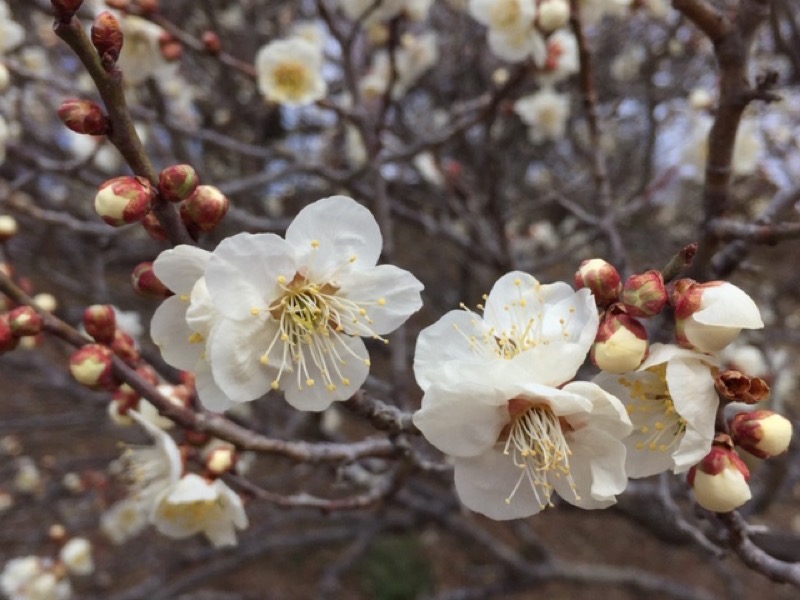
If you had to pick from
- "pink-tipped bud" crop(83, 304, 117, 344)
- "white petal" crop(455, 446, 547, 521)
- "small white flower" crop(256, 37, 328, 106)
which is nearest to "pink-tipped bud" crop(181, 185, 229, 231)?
"pink-tipped bud" crop(83, 304, 117, 344)

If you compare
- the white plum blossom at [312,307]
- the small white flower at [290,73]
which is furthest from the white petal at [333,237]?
the small white flower at [290,73]

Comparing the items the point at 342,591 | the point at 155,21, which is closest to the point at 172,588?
the point at 342,591

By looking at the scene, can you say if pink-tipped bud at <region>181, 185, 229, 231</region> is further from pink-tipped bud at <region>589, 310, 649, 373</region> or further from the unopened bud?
the unopened bud

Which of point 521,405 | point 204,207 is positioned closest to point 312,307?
point 204,207

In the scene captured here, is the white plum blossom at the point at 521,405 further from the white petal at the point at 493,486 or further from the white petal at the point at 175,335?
the white petal at the point at 175,335

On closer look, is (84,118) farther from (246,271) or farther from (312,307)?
(312,307)

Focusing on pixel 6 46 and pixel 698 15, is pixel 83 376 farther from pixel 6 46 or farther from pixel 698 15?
pixel 6 46
